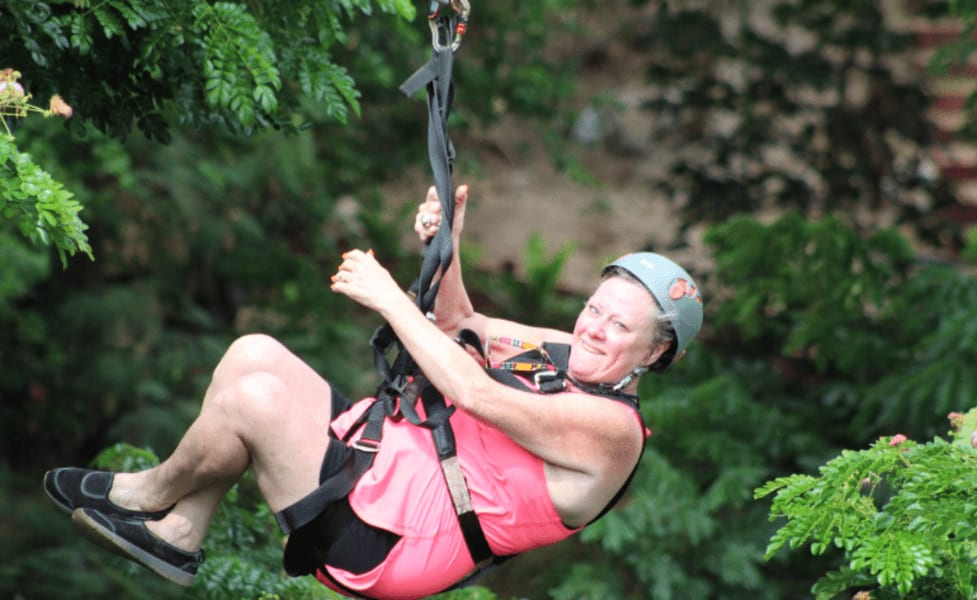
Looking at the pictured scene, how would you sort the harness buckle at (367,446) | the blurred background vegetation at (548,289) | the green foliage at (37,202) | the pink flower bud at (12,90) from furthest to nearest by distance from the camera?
the blurred background vegetation at (548,289) < the harness buckle at (367,446) < the pink flower bud at (12,90) < the green foliage at (37,202)

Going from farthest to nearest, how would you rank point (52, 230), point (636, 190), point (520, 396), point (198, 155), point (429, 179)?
point (636, 190)
point (429, 179)
point (198, 155)
point (520, 396)
point (52, 230)

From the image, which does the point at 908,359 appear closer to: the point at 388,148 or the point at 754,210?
the point at 754,210

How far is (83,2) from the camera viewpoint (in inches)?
114

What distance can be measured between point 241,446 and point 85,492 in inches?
17.3

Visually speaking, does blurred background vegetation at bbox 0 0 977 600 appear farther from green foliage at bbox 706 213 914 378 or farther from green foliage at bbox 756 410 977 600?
green foliage at bbox 756 410 977 600

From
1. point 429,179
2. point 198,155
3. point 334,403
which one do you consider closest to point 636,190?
point 429,179

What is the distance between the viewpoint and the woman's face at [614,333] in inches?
115

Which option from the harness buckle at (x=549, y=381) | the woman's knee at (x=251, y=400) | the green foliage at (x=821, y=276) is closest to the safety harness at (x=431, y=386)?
the harness buckle at (x=549, y=381)

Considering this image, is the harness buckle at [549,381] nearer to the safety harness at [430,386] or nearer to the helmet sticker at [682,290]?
the safety harness at [430,386]

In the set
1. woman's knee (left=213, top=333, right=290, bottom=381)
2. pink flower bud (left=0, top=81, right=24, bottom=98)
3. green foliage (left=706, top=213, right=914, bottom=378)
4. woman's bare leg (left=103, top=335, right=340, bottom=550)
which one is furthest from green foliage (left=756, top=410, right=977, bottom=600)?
green foliage (left=706, top=213, right=914, bottom=378)

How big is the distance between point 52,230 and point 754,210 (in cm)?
509

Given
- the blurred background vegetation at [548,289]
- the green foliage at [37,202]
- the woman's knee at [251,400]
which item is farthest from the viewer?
the blurred background vegetation at [548,289]

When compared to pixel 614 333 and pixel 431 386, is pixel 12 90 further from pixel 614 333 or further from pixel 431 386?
pixel 614 333

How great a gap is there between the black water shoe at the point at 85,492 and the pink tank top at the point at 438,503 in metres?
0.56
